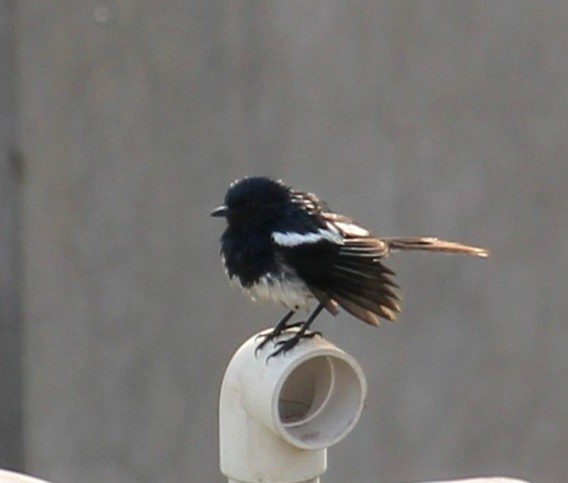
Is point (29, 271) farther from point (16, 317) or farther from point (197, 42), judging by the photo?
point (197, 42)

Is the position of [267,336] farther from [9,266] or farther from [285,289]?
[9,266]

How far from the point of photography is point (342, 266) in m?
3.37

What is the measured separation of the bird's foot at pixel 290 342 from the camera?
2.96 metres

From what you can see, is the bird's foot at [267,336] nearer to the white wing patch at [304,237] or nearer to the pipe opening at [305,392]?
the pipe opening at [305,392]

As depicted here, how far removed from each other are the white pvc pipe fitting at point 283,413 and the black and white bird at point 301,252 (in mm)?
245

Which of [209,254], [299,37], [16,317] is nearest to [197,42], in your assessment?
[299,37]

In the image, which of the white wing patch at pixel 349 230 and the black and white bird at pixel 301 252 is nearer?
the black and white bird at pixel 301 252

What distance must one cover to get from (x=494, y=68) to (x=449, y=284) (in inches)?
35.8

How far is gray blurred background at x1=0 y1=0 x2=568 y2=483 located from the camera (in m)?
5.96

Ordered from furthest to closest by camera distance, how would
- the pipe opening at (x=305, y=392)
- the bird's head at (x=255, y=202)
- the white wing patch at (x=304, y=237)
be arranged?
the bird's head at (x=255, y=202) → the white wing patch at (x=304, y=237) → the pipe opening at (x=305, y=392)

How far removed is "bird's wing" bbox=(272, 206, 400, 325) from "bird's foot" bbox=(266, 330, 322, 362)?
12 centimetres

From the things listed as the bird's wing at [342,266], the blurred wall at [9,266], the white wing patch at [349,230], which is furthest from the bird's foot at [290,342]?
the blurred wall at [9,266]

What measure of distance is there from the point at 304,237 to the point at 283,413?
55 centimetres

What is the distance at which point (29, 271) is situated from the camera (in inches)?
238
